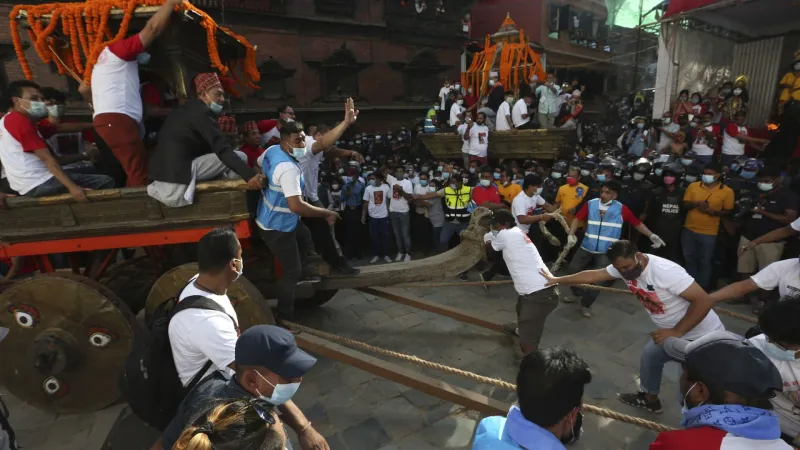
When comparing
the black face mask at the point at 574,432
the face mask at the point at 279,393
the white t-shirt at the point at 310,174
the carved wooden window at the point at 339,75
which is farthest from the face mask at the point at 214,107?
the carved wooden window at the point at 339,75

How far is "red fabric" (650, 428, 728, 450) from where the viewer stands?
1.59m

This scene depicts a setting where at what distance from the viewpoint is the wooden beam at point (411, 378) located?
9.61 ft

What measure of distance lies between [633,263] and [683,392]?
4.50ft

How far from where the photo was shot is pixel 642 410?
141 inches

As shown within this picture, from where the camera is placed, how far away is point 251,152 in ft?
15.1

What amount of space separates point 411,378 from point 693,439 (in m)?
1.87

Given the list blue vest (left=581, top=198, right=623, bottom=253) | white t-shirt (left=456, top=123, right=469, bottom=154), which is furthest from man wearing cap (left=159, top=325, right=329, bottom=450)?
white t-shirt (left=456, top=123, right=469, bottom=154)

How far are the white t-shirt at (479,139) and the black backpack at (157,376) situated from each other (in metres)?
8.24

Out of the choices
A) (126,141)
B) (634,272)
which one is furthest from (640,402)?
(126,141)

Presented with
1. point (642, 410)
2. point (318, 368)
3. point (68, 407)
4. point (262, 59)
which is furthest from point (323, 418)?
point (262, 59)

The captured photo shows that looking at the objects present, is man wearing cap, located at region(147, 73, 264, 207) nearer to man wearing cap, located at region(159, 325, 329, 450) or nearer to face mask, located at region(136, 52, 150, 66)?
face mask, located at region(136, 52, 150, 66)

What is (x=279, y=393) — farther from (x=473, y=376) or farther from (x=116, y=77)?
(x=116, y=77)

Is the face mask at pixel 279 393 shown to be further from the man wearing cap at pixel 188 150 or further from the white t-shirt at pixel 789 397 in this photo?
the white t-shirt at pixel 789 397

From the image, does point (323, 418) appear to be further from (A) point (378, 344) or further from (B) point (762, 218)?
(B) point (762, 218)
